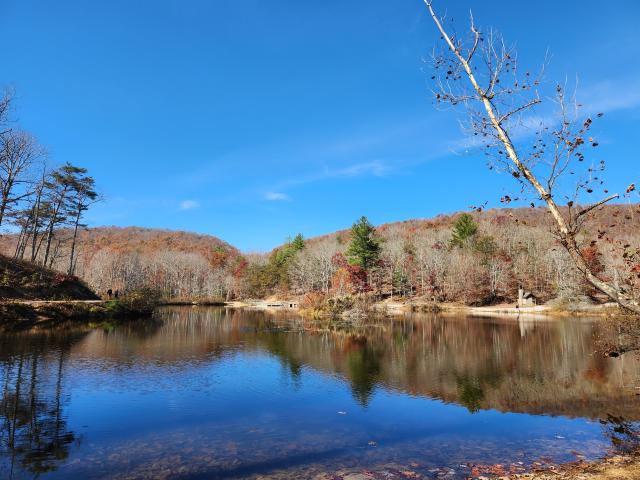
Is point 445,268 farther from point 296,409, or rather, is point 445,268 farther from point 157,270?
point 157,270

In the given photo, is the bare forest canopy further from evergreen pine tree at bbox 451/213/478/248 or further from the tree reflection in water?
the tree reflection in water

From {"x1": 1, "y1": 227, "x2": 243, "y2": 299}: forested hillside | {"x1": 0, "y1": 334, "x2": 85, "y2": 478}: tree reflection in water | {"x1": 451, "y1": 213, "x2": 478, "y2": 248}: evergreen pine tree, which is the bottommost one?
{"x1": 0, "y1": 334, "x2": 85, "y2": 478}: tree reflection in water

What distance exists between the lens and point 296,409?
44.2ft

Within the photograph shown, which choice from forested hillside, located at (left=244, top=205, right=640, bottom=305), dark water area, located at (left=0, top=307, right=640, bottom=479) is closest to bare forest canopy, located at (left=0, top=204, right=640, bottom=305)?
forested hillside, located at (left=244, top=205, right=640, bottom=305)

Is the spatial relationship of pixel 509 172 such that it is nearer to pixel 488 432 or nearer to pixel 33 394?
pixel 488 432

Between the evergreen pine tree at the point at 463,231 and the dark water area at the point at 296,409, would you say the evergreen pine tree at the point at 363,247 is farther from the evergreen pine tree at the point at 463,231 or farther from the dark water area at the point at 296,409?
the dark water area at the point at 296,409

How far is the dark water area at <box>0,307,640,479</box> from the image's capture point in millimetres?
9219

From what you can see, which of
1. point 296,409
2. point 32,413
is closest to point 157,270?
point 32,413

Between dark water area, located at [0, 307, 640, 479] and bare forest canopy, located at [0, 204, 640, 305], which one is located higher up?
bare forest canopy, located at [0, 204, 640, 305]

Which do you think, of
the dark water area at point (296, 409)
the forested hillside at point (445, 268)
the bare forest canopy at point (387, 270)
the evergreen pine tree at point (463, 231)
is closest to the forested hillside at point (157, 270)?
the bare forest canopy at point (387, 270)

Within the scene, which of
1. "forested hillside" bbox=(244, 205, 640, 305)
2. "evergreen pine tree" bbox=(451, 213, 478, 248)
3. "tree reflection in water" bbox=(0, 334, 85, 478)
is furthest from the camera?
"evergreen pine tree" bbox=(451, 213, 478, 248)

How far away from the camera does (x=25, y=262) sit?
41.6m

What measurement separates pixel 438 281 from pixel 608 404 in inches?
2391

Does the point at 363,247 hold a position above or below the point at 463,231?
below
